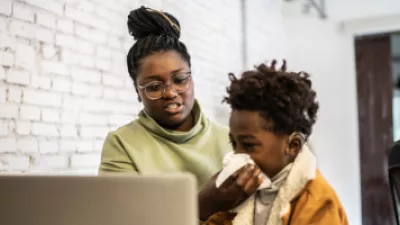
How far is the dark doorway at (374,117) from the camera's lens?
3412mm

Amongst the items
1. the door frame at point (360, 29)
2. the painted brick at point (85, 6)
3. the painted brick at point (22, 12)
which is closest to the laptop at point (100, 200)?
the painted brick at point (22, 12)

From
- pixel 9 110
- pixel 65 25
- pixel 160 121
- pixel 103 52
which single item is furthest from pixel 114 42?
Answer: pixel 160 121

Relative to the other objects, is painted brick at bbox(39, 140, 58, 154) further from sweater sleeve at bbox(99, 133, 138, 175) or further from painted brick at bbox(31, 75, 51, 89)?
sweater sleeve at bbox(99, 133, 138, 175)

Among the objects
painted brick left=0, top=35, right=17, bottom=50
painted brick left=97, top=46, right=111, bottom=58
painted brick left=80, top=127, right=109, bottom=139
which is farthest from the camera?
painted brick left=97, top=46, right=111, bottom=58

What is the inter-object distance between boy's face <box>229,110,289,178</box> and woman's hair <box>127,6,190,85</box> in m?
0.37

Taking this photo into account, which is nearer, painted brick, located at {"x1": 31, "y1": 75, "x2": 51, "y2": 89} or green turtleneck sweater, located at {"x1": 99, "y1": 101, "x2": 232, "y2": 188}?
green turtleneck sweater, located at {"x1": 99, "y1": 101, "x2": 232, "y2": 188}

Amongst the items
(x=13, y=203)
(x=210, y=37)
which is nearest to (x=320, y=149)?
(x=210, y=37)

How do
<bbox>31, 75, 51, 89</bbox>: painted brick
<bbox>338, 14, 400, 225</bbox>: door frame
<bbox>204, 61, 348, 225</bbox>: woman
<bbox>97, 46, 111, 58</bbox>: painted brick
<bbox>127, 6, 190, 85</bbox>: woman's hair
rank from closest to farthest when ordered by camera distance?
<bbox>204, 61, 348, 225</bbox>: woman < <bbox>127, 6, 190, 85</bbox>: woman's hair < <bbox>31, 75, 51, 89</bbox>: painted brick < <bbox>97, 46, 111, 58</bbox>: painted brick < <bbox>338, 14, 400, 225</bbox>: door frame

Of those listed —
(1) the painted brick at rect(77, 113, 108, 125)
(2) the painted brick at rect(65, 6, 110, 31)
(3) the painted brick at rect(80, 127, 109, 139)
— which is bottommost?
(3) the painted brick at rect(80, 127, 109, 139)

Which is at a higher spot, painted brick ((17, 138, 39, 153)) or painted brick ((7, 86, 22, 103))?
painted brick ((7, 86, 22, 103))

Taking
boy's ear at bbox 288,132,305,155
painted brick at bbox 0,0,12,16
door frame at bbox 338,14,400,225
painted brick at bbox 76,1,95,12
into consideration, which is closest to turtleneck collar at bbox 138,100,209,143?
boy's ear at bbox 288,132,305,155

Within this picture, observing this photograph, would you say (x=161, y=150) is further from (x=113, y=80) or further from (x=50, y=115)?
(x=113, y=80)

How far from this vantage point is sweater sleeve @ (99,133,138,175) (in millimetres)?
1205

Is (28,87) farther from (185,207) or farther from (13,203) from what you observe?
(185,207)
